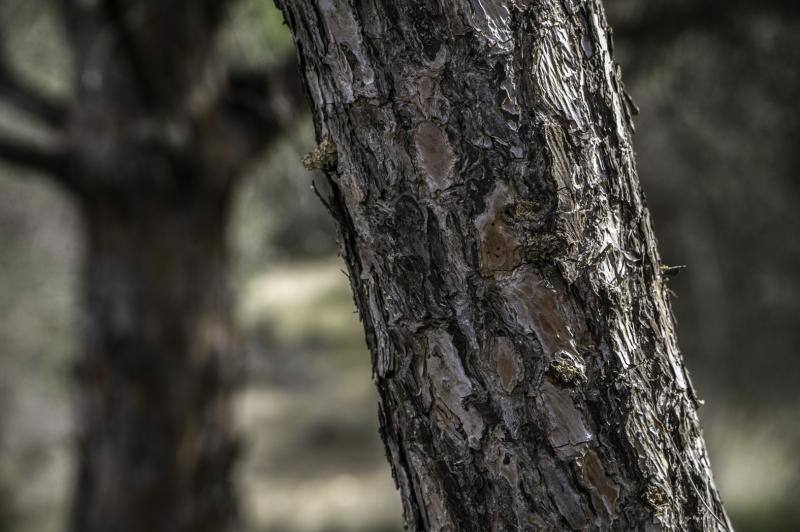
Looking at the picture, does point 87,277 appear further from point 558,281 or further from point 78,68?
point 558,281

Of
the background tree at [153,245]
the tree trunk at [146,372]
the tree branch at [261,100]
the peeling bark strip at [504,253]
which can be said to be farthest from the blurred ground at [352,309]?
the peeling bark strip at [504,253]

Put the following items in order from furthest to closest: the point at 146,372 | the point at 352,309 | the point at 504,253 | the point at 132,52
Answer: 1. the point at 352,309
2. the point at 146,372
3. the point at 132,52
4. the point at 504,253

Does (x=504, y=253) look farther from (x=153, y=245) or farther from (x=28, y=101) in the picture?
(x=28, y=101)

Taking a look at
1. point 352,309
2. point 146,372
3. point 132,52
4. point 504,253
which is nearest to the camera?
point 504,253

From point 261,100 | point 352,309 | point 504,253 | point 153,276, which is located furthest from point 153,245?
point 352,309

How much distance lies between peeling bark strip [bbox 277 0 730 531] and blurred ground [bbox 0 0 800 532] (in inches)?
92.6

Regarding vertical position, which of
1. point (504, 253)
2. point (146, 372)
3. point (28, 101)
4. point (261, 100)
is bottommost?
point (504, 253)

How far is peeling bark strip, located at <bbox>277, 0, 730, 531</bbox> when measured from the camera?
3.68 feet

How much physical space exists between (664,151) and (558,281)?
7.04m

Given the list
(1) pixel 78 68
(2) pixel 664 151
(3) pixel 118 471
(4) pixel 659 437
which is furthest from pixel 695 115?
(4) pixel 659 437

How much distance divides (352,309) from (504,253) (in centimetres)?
918

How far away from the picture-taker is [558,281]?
1154 mm

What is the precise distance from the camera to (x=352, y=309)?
10281 millimetres

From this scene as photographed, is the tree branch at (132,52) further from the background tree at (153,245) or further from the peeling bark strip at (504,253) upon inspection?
the peeling bark strip at (504,253)
